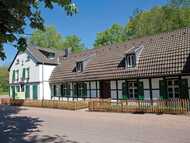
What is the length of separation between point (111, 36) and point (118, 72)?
36116 millimetres

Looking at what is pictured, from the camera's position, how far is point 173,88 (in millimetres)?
21484

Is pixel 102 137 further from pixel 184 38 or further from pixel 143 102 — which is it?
pixel 184 38

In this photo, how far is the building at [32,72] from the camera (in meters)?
36.0

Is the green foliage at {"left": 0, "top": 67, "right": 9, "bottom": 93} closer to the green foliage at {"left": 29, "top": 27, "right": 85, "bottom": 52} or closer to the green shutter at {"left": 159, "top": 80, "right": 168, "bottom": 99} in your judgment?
the green foliage at {"left": 29, "top": 27, "right": 85, "bottom": 52}

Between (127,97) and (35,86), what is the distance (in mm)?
16525

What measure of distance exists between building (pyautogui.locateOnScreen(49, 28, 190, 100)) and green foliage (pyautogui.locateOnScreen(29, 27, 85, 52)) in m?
38.1

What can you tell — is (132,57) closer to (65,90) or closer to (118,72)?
(118,72)

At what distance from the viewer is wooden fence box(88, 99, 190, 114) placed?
58.5 ft

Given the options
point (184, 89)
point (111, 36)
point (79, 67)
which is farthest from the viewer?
point (111, 36)

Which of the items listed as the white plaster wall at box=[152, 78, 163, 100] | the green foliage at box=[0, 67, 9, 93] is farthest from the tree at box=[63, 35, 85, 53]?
the white plaster wall at box=[152, 78, 163, 100]

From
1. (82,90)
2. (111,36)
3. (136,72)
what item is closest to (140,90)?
(136,72)

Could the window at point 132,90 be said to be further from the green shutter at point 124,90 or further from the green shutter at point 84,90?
the green shutter at point 84,90

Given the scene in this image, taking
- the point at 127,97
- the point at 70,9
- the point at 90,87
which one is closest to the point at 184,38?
the point at 127,97

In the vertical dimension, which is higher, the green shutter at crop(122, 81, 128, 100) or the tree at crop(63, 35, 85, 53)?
the tree at crop(63, 35, 85, 53)
